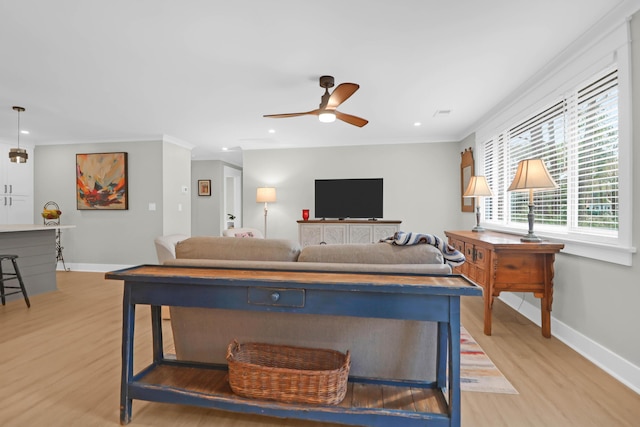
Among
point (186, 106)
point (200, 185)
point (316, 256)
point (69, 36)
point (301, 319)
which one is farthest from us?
point (200, 185)

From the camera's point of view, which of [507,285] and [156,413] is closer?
[156,413]

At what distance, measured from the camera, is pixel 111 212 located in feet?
18.2

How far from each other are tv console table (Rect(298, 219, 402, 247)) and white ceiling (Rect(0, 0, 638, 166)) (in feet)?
5.87

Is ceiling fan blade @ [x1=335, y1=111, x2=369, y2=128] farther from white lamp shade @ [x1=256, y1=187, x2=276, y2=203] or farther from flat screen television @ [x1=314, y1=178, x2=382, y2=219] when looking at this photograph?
white lamp shade @ [x1=256, y1=187, x2=276, y2=203]

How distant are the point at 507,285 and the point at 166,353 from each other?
2.66 m

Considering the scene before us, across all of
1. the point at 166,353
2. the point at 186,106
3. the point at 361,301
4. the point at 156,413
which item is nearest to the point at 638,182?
the point at 361,301

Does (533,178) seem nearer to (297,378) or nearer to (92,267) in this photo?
(297,378)

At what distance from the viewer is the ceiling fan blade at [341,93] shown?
2.56 m

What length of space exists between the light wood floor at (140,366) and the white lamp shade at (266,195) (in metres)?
3.01

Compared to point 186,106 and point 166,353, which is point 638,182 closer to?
point 166,353

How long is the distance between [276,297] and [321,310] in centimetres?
20

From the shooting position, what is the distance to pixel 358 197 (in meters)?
5.70

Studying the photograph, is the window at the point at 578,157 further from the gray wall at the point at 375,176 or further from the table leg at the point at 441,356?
the gray wall at the point at 375,176

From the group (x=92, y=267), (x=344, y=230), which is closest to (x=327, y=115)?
(x=344, y=230)
